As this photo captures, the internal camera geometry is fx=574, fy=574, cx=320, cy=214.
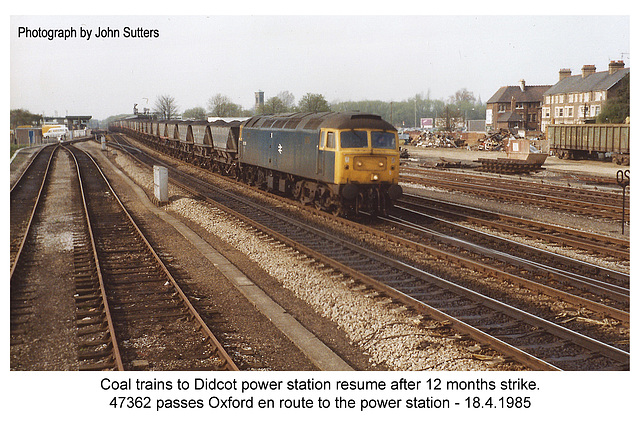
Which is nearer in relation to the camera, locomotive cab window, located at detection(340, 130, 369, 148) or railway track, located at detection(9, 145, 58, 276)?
railway track, located at detection(9, 145, 58, 276)

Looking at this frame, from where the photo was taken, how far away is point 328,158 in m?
17.3

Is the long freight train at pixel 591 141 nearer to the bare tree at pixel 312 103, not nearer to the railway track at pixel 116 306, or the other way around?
the bare tree at pixel 312 103

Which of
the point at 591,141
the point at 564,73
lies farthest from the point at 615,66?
the point at 591,141

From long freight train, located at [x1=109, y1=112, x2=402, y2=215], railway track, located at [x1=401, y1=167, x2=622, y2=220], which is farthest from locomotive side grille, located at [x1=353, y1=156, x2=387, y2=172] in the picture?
railway track, located at [x1=401, y1=167, x2=622, y2=220]

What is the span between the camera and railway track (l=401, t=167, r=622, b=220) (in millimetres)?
19266

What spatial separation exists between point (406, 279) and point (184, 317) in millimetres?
4308

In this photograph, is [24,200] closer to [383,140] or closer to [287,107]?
[383,140]

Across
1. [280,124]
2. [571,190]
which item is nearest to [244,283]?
[280,124]

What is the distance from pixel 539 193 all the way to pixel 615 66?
1706 inches

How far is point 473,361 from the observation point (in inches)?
295

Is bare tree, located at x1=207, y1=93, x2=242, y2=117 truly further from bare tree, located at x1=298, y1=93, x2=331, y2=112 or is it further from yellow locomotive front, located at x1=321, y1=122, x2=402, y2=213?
yellow locomotive front, located at x1=321, y1=122, x2=402, y2=213

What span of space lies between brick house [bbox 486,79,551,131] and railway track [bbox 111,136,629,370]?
7810cm

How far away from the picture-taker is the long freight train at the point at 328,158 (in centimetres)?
1688
